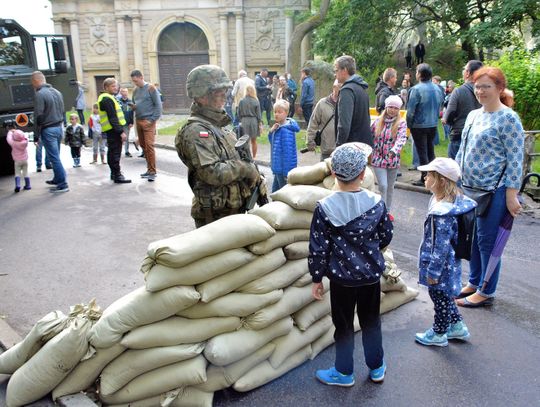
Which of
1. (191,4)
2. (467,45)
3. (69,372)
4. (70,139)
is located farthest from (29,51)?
(191,4)

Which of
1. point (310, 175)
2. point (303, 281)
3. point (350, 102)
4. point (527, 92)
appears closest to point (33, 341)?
point (303, 281)

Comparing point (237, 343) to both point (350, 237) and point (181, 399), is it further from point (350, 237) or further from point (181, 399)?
point (350, 237)

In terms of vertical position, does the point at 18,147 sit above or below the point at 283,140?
below

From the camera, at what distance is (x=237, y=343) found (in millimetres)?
3098

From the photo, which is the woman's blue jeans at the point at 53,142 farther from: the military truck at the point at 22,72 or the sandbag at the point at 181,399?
the sandbag at the point at 181,399

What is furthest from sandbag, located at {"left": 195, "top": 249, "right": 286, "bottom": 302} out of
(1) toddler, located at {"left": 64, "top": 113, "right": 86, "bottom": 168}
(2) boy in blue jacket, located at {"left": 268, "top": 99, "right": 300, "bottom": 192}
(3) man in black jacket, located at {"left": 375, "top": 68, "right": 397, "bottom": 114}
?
(1) toddler, located at {"left": 64, "top": 113, "right": 86, "bottom": 168}

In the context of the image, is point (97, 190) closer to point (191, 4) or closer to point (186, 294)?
point (186, 294)

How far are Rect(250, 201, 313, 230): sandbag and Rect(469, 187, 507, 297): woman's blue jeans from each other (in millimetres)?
1549

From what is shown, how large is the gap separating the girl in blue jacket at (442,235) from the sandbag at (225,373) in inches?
52.0

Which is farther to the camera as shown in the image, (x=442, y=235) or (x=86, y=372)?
(x=442, y=235)

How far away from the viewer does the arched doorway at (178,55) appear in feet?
92.1

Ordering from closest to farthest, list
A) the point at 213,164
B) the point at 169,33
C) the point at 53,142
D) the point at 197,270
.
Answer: the point at 197,270 → the point at 213,164 → the point at 53,142 → the point at 169,33

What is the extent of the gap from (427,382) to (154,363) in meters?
1.76

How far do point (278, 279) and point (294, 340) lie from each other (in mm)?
449
